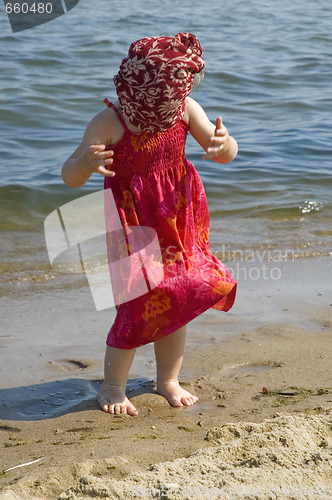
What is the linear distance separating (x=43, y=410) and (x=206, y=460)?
964 millimetres

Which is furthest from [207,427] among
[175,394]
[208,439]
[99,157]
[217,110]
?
[217,110]

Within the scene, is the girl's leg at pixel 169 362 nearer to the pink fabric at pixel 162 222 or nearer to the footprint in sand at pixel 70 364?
the pink fabric at pixel 162 222

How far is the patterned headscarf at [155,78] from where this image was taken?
257cm

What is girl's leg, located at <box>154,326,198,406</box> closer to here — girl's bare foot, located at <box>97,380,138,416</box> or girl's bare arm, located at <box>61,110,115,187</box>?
girl's bare foot, located at <box>97,380,138,416</box>

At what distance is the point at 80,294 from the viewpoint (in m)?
4.19

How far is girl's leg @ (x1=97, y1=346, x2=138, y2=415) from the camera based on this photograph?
2.83m

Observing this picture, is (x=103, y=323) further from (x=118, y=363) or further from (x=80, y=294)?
(x=118, y=363)

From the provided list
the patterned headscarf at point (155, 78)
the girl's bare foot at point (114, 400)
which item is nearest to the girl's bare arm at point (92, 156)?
the patterned headscarf at point (155, 78)

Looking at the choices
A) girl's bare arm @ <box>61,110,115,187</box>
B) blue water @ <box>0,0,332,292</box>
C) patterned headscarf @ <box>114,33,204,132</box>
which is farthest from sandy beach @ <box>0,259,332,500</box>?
blue water @ <box>0,0,332,292</box>

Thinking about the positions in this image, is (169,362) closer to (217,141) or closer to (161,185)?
(161,185)

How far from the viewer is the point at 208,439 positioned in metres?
2.34

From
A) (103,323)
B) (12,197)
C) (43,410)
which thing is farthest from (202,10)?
(43,410)

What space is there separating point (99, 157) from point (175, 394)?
103 cm

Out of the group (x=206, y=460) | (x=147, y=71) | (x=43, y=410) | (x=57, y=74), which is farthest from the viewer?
(x=57, y=74)
